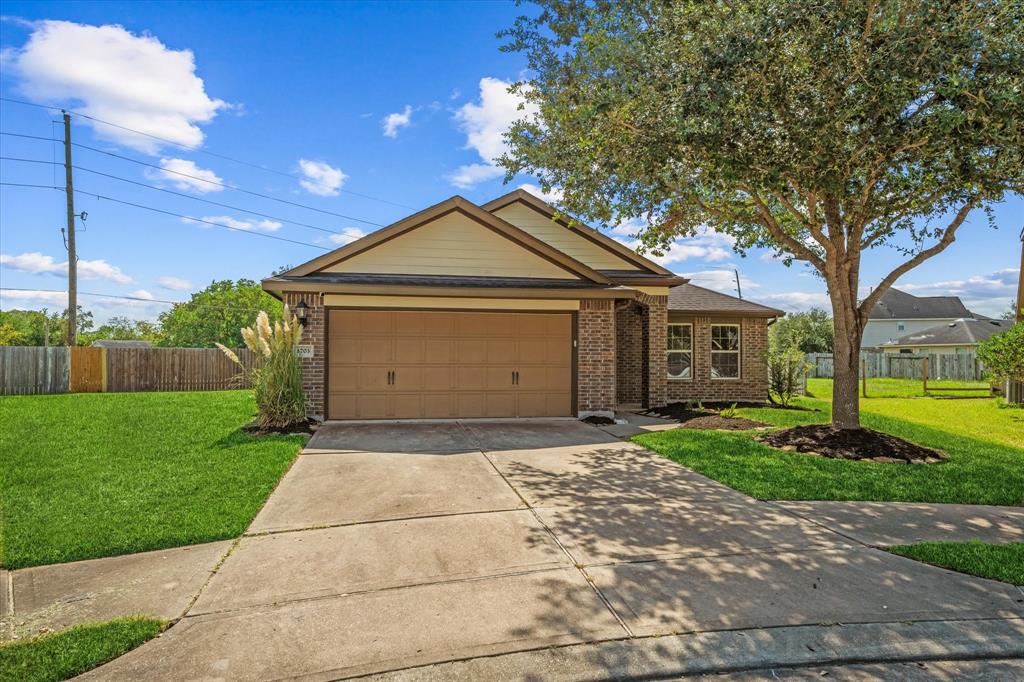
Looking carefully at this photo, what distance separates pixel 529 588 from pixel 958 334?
37.1 m

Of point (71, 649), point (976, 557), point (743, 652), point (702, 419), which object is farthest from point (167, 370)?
point (976, 557)

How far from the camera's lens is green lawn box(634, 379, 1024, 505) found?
6.45m

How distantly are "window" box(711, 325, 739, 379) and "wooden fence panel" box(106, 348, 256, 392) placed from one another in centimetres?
1529

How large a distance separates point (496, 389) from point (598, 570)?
793 cm

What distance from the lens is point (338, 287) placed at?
35.2ft

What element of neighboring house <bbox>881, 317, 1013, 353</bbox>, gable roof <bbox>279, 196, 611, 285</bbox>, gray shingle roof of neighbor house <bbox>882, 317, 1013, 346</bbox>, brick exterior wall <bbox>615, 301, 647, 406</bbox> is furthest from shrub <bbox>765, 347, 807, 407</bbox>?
gray shingle roof of neighbor house <bbox>882, 317, 1013, 346</bbox>

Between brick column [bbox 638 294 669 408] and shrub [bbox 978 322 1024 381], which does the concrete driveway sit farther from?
shrub [bbox 978 322 1024 381]

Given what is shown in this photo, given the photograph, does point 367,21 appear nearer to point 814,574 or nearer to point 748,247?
point 748,247

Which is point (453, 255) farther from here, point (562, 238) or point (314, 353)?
point (562, 238)

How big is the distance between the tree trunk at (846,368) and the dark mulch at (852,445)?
24 centimetres

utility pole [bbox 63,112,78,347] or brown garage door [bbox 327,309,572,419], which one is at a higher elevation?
utility pole [bbox 63,112,78,347]

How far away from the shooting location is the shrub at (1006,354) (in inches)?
523

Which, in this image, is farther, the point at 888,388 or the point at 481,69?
the point at 888,388

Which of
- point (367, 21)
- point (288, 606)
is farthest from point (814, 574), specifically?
point (367, 21)
